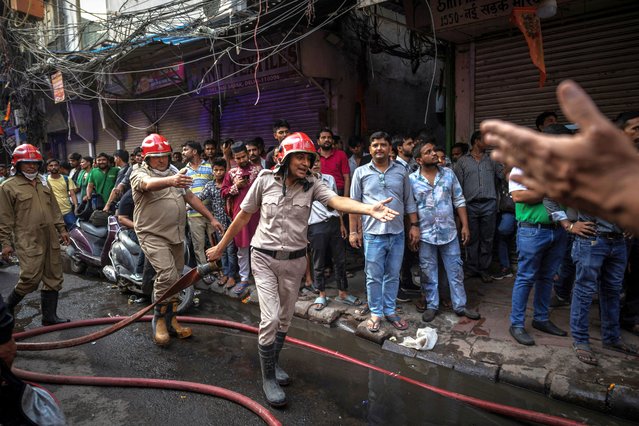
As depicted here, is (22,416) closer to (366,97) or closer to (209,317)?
(209,317)

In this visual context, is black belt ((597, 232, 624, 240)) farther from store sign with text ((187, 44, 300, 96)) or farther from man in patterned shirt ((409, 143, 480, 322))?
store sign with text ((187, 44, 300, 96))

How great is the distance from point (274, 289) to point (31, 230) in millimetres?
3416

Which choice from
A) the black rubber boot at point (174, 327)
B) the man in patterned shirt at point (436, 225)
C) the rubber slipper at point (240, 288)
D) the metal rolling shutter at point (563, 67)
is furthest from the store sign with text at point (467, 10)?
the black rubber boot at point (174, 327)

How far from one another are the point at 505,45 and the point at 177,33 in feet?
18.7

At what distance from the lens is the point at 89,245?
23.5 ft

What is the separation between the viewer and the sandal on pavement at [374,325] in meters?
4.52

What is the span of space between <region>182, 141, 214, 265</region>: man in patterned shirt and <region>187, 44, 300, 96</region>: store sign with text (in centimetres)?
247

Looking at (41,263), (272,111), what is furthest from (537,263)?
(272,111)

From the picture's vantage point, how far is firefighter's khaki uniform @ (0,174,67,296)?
188 inches

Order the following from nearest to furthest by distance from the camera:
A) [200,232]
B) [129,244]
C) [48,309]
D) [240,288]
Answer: [48,309]
[129,244]
[240,288]
[200,232]

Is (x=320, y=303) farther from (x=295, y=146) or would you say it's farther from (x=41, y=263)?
(x=41, y=263)

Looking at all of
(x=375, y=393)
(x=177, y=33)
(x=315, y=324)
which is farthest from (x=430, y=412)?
(x=177, y=33)

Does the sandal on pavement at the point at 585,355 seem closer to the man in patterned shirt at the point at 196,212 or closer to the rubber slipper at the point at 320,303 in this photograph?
the rubber slipper at the point at 320,303

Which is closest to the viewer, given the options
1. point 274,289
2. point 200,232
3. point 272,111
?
Answer: point 274,289
